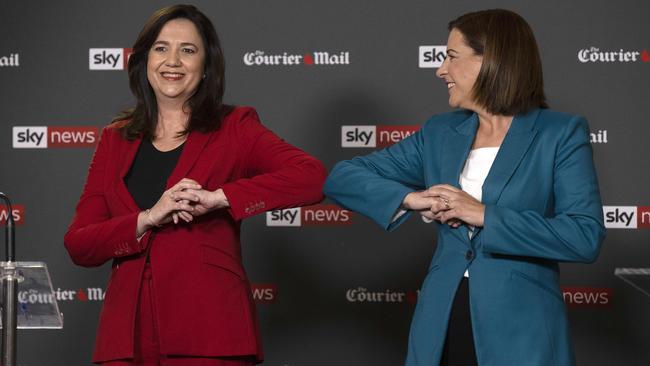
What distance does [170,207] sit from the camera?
102 inches

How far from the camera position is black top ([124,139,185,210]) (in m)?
2.75

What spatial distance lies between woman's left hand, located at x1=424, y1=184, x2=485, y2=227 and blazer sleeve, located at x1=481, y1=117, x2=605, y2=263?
0.02 m

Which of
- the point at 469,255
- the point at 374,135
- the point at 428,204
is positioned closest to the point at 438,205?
the point at 428,204

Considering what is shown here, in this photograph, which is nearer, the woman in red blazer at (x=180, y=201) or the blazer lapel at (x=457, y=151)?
the blazer lapel at (x=457, y=151)

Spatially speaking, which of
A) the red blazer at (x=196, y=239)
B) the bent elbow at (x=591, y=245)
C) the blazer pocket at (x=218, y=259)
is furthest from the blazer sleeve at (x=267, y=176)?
the bent elbow at (x=591, y=245)

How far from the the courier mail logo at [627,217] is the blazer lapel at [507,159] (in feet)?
6.82

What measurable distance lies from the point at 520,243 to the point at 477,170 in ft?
0.83

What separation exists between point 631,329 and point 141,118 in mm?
2555

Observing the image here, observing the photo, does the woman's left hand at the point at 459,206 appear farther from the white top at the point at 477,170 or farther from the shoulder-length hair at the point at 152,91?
the shoulder-length hair at the point at 152,91

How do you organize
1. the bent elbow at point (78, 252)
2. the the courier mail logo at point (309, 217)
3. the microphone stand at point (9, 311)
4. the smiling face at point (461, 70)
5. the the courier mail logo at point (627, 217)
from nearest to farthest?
the microphone stand at point (9, 311), the smiling face at point (461, 70), the bent elbow at point (78, 252), the the courier mail logo at point (627, 217), the the courier mail logo at point (309, 217)

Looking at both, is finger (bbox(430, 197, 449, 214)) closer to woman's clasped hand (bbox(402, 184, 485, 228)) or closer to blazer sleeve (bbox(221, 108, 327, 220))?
woman's clasped hand (bbox(402, 184, 485, 228))

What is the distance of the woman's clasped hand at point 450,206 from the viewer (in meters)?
2.39

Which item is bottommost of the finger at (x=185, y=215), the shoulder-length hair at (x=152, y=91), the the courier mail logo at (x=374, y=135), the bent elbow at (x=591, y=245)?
the bent elbow at (x=591, y=245)

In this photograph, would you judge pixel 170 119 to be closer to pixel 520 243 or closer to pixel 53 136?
pixel 520 243
